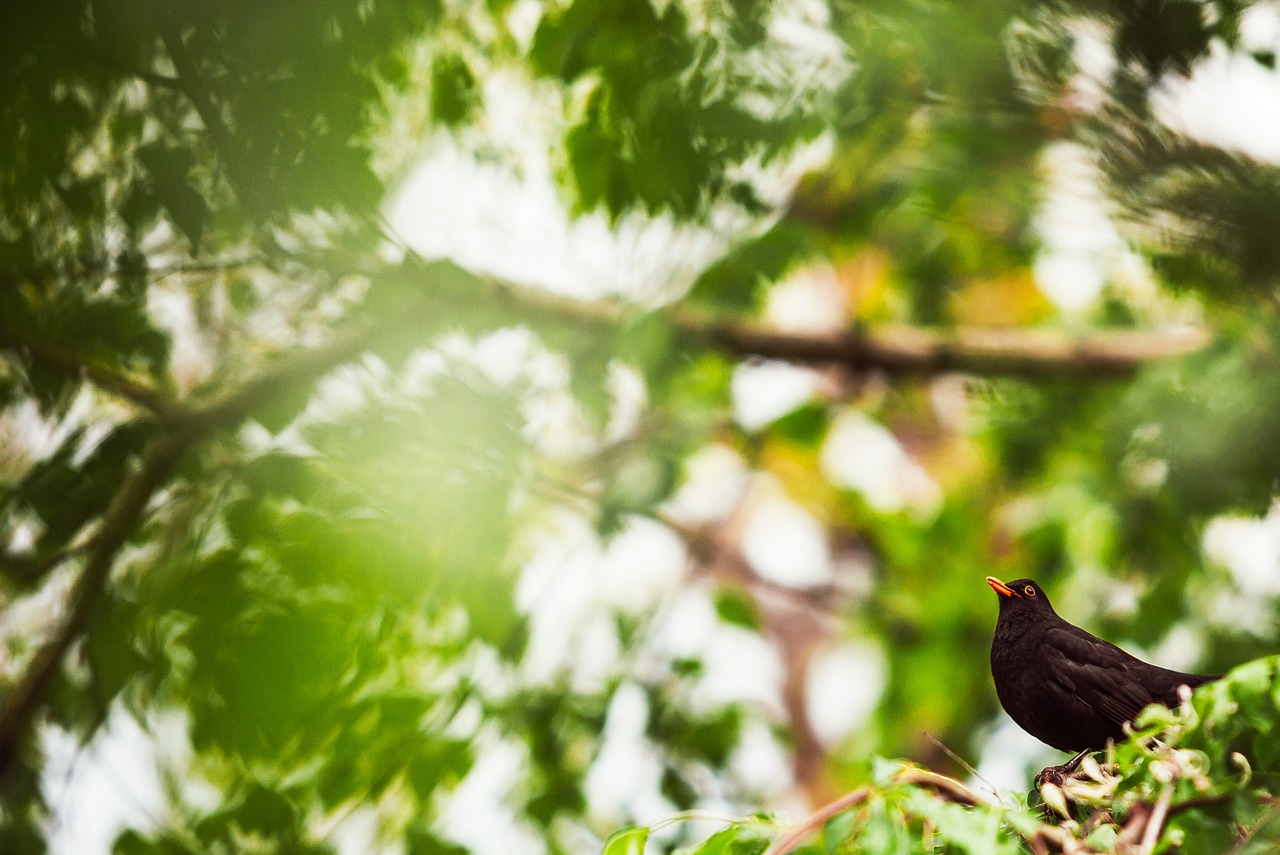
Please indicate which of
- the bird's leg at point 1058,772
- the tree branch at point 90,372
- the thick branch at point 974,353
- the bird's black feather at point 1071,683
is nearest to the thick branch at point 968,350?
the thick branch at point 974,353

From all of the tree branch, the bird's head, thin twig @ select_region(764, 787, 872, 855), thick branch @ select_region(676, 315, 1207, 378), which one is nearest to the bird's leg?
the bird's head

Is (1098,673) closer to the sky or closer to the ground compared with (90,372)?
closer to the sky

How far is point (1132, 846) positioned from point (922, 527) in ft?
15.0

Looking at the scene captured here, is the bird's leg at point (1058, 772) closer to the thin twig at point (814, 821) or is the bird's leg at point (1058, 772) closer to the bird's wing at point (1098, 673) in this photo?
the bird's wing at point (1098, 673)

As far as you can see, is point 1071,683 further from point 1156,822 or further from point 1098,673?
point 1156,822

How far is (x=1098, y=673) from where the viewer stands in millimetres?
2039

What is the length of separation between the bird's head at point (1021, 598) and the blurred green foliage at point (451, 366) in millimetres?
672

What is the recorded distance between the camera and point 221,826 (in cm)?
351

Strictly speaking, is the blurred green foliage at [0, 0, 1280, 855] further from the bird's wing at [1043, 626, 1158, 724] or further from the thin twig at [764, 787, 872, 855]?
the bird's wing at [1043, 626, 1158, 724]

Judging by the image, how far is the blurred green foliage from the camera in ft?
8.66

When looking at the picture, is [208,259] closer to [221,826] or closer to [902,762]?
[221,826]

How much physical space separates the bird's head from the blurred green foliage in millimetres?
672

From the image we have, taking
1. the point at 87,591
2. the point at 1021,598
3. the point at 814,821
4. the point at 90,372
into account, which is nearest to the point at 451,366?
the point at 90,372

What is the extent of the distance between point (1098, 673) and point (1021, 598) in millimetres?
322
